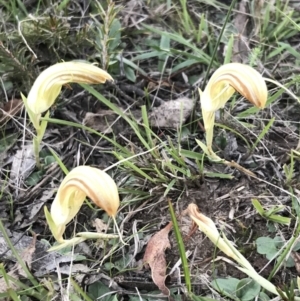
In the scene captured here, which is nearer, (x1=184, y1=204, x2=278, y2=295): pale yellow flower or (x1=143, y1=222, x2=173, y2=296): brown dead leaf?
(x1=184, y1=204, x2=278, y2=295): pale yellow flower

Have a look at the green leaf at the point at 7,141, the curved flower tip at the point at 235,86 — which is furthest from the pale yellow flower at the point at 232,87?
the green leaf at the point at 7,141

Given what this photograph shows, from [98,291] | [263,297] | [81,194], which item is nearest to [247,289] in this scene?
[263,297]

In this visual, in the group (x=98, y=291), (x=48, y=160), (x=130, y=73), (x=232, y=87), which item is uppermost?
(x=232, y=87)

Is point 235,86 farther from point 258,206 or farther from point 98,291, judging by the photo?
point 98,291

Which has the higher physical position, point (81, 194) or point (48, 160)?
point (81, 194)

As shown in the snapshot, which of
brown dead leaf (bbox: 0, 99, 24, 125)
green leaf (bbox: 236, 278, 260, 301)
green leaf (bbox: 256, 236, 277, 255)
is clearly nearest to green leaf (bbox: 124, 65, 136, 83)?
brown dead leaf (bbox: 0, 99, 24, 125)

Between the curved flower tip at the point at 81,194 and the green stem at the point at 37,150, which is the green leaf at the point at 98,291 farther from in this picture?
the green stem at the point at 37,150

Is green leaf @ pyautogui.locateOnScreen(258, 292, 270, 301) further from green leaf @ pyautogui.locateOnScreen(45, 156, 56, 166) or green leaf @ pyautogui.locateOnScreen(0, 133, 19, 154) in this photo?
green leaf @ pyautogui.locateOnScreen(0, 133, 19, 154)
